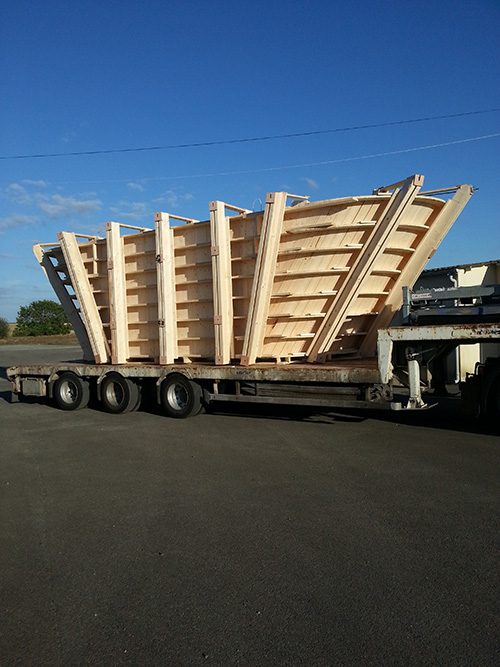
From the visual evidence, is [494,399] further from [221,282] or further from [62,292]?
[62,292]

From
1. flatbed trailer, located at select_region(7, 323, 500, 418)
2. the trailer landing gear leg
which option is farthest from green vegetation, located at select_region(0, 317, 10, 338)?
the trailer landing gear leg

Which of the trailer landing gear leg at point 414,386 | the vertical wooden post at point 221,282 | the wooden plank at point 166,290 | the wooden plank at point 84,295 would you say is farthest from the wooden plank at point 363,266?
the wooden plank at point 84,295

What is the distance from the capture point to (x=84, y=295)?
475 inches

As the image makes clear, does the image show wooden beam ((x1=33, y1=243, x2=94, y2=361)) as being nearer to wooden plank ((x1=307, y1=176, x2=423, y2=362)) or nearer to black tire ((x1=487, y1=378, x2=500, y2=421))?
wooden plank ((x1=307, y1=176, x2=423, y2=362))

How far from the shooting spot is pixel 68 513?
5617 mm

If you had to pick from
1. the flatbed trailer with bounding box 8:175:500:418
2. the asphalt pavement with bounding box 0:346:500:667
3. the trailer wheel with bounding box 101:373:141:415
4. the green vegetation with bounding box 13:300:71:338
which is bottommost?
the asphalt pavement with bounding box 0:346:500:667

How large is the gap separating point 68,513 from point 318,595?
296 cm

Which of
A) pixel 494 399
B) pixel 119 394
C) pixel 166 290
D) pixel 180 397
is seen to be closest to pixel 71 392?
pixel 119 394

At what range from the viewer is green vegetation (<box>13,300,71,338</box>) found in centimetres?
6794

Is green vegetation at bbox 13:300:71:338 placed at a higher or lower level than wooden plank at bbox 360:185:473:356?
higher

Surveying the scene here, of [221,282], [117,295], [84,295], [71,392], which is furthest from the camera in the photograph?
[71,392]

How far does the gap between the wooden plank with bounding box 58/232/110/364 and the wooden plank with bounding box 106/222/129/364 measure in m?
0.43

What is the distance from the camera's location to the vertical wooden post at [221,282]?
10.0m

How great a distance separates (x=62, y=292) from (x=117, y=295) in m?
2.14
